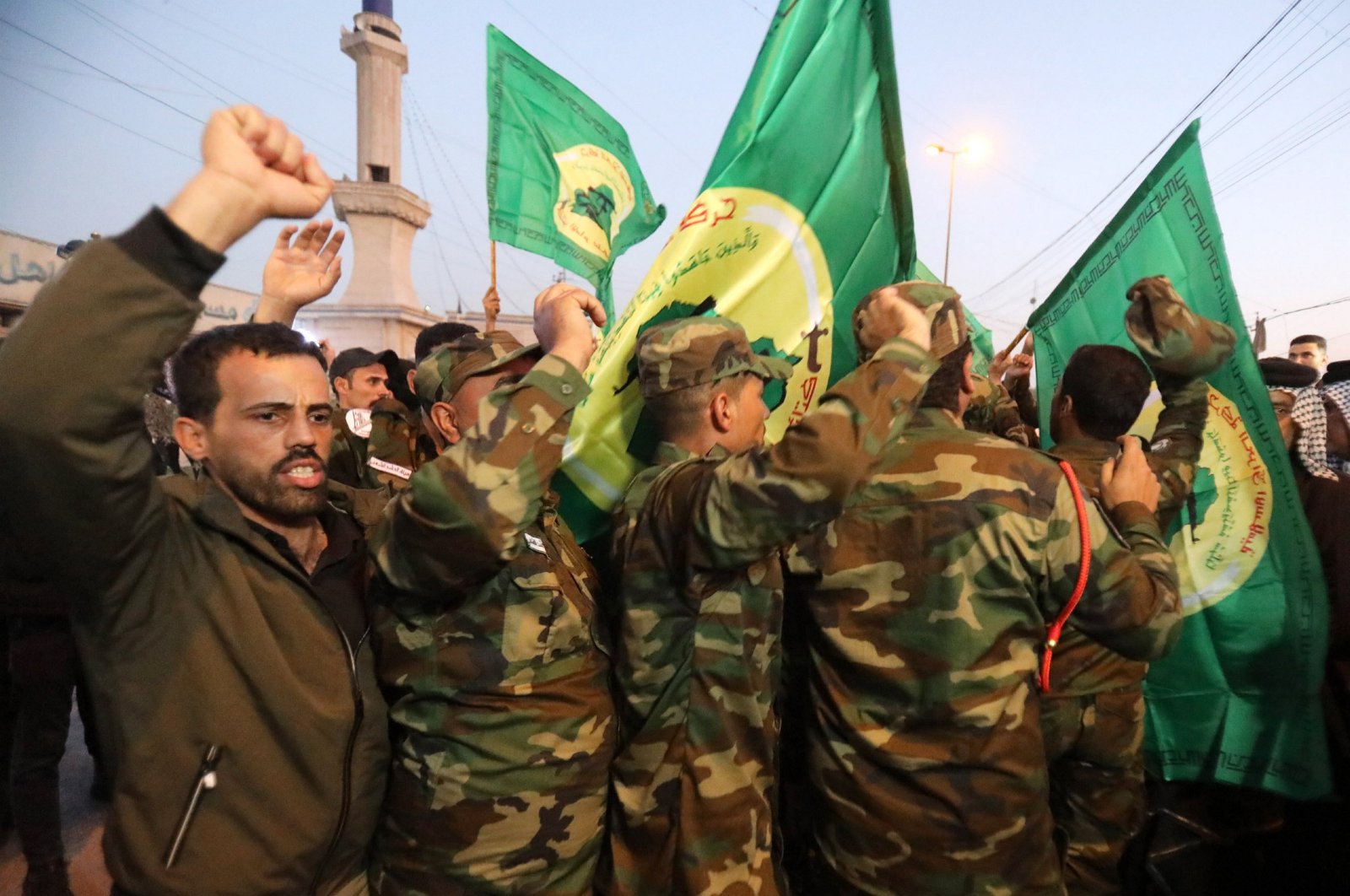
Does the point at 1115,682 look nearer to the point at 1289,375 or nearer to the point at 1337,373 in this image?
the point at 1289,375

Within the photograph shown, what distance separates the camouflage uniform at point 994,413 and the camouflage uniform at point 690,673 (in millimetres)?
2414

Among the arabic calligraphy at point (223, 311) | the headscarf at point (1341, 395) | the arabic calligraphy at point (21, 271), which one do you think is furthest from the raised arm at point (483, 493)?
the arabic calligraphy at point (223, 311)

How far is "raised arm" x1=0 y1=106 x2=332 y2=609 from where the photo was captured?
109 cm

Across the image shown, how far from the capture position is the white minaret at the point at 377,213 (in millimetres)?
24953

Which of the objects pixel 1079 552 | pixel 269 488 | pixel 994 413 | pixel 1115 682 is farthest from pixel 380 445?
pixel 994 413

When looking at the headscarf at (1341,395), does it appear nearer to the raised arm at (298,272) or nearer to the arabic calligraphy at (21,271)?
the raised arm at (298,272)

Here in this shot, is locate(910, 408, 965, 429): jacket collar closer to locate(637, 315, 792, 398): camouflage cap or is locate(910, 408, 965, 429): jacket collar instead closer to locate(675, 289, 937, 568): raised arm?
locate(675, 289, 937, 568): raised arm

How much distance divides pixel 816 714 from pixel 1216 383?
1.90 m

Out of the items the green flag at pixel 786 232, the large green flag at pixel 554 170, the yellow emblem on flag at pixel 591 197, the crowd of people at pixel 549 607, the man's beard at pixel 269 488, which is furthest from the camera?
the yellow emblem on flag at pixel 591 197

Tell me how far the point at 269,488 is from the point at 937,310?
1741 millimetres

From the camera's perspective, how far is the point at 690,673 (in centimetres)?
188

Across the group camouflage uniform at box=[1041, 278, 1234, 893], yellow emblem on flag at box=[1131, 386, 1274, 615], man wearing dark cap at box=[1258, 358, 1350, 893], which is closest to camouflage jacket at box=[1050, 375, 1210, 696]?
camouflage uniform at box=[1041, 278, 1234, 893]

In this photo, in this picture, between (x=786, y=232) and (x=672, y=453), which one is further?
(x=786, y=232)

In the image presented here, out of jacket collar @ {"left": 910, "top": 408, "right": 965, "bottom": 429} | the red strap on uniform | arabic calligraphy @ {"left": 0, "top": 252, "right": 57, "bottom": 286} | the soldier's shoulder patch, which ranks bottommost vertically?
the red strap on uniform
